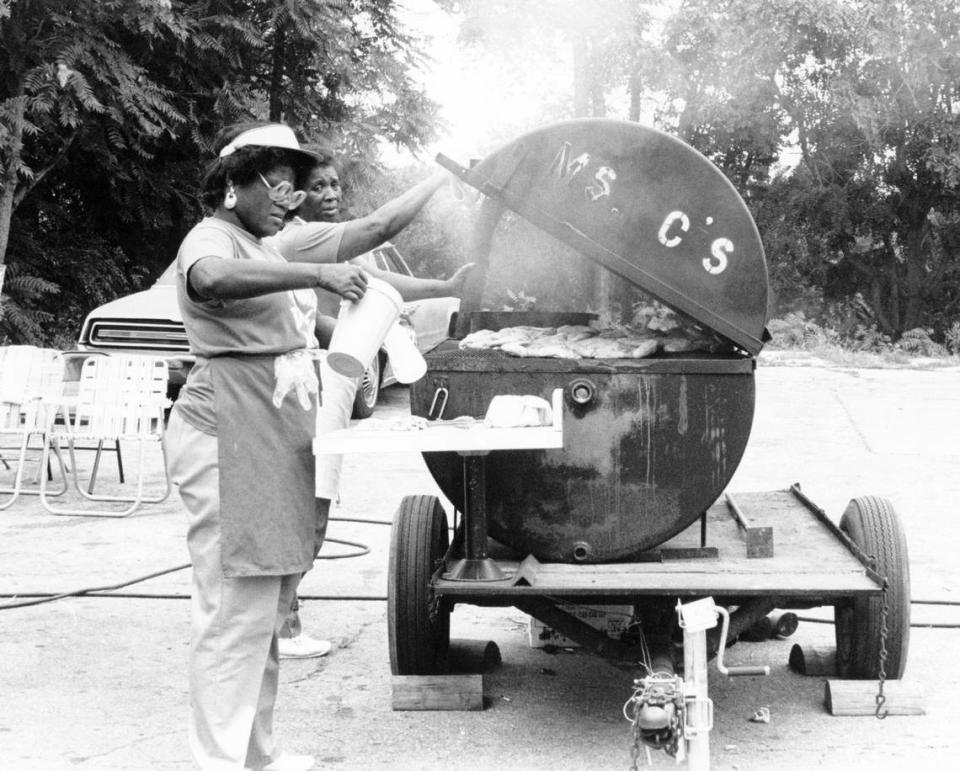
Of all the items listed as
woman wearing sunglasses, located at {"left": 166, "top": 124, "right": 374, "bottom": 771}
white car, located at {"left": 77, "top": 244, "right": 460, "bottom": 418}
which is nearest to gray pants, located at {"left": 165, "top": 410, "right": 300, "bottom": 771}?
woman wearing sunglasses, located at {"left": 166, "top": 124, "right": 374, "bottom": 771}

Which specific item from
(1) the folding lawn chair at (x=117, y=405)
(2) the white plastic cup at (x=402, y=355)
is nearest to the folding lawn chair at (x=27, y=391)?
(1) the folding lawn chair at (x=117, y=405)

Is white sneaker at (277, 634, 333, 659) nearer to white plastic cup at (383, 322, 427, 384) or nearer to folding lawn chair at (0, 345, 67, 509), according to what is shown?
white plastic cup at (383, 322, 427, 384)

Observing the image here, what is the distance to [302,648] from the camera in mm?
4980

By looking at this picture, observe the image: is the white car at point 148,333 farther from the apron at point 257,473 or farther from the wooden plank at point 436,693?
the apron at point 257,473

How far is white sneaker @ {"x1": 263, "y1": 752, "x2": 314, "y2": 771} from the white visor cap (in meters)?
1.79

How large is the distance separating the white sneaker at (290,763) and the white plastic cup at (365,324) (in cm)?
120

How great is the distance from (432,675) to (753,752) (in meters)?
1.15

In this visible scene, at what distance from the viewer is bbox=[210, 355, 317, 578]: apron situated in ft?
11.0

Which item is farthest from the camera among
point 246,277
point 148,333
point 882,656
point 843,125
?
point 843,125

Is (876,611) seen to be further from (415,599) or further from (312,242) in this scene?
(312,242)

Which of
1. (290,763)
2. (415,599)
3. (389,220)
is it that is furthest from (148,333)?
(290,763)

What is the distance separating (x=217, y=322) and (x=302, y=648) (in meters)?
2.03

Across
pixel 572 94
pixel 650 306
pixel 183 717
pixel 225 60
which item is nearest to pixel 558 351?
pixel 650 306

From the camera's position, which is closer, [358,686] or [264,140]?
[264,140]
